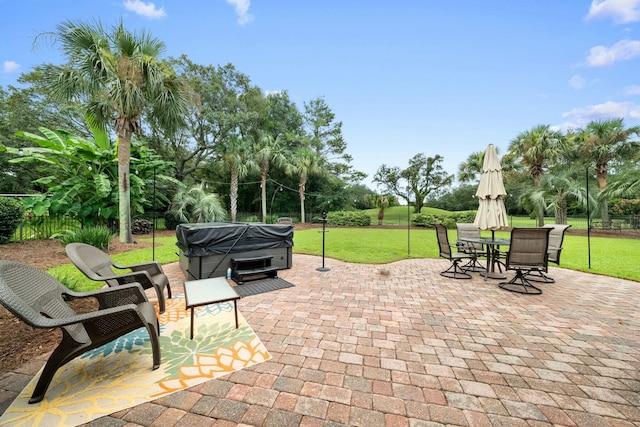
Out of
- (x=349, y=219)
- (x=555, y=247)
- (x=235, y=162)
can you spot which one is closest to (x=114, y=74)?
Result: (x=235, y=162)

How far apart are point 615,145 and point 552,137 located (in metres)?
4.80

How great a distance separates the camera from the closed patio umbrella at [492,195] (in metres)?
4.95

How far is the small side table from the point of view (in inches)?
101

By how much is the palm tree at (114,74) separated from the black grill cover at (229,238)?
5.11 metres

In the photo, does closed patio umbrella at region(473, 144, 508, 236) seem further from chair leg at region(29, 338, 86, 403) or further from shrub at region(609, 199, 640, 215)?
shrub at region(609, 199, 640, 215)

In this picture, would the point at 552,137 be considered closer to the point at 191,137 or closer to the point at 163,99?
the point at 163,99

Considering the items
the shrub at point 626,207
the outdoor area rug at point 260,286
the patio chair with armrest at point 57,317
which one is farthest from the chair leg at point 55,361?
the shrub at point 626,207

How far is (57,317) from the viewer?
6.49 ft

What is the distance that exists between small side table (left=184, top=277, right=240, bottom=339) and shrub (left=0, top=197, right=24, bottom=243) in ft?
27.4

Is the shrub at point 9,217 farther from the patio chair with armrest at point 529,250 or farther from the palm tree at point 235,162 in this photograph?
the patio chair with armrest at point 529,250

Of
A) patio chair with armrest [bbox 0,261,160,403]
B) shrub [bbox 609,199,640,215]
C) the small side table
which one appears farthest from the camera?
shrub [bbox 609,199,640,215]

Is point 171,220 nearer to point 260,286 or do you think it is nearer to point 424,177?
point 260,286

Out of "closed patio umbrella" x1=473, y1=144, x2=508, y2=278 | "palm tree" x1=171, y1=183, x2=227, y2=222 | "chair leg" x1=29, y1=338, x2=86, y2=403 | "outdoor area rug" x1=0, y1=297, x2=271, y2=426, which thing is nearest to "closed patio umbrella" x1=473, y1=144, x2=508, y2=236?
"closed patio umbrella" x1=473, y1=144, x2=508, y2=278

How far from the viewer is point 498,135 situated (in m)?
17.2
